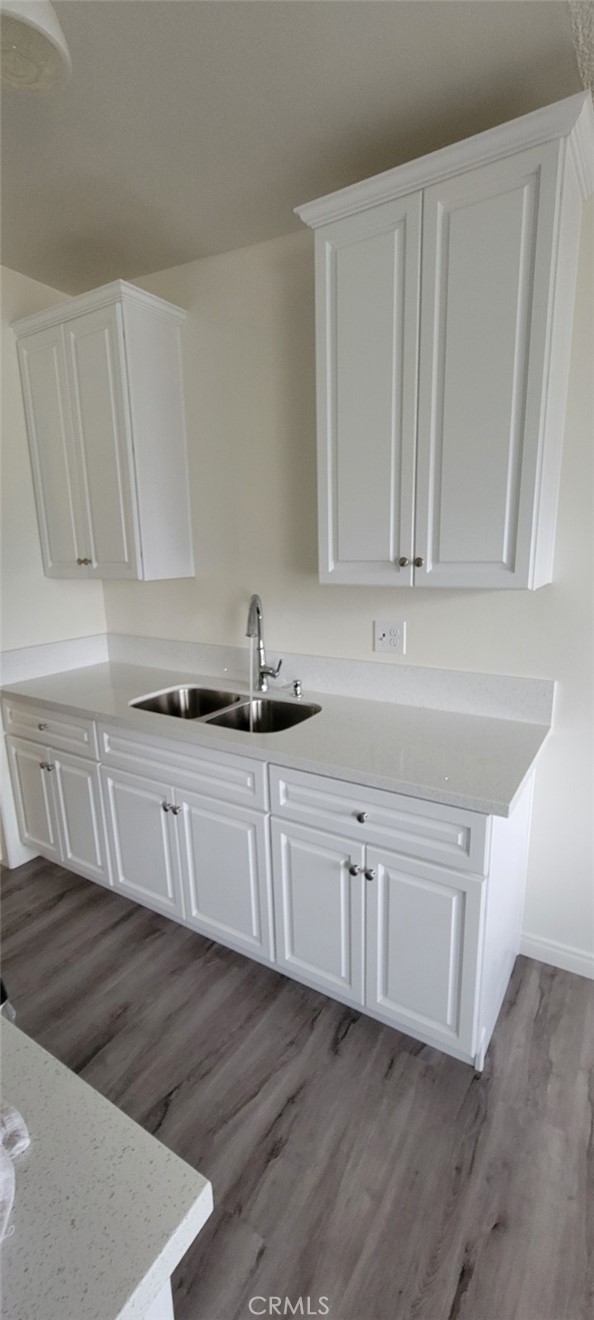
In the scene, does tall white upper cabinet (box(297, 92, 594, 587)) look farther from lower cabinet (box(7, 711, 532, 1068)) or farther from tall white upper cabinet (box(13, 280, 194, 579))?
tall white upper cabinet (box(13, 280, 194, 579))

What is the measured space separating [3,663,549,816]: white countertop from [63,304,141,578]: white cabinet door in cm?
61

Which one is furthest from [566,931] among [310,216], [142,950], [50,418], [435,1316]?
[50,418]

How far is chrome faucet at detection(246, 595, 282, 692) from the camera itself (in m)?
2.21

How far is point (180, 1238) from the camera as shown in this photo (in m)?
0.51

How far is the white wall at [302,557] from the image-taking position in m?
1.75

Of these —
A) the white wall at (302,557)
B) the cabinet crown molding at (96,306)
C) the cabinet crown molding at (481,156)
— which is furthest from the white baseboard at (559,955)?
the cabinet crown molding at (96,306)

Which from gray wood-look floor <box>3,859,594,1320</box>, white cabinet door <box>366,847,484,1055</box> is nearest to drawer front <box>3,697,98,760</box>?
gray wood-look floor <box>3,859,594,1320</box>

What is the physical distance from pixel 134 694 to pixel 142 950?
971 millimetres

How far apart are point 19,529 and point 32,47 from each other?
5.54 feet

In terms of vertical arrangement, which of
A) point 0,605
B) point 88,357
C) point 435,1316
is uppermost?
point 88,357

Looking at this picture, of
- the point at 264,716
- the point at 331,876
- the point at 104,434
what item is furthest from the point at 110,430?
the point at 331,876

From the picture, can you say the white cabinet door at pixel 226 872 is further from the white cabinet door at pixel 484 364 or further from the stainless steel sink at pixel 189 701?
the white cabinet door at pixel 484 364

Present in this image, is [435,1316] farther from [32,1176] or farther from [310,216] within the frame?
[310,216]

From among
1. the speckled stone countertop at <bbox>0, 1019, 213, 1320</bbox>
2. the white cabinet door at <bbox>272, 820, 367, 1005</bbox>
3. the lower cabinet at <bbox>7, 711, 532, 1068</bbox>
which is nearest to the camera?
the speckled stone countertop at <bbox>0, 1019, 213, 1320</bbox>
